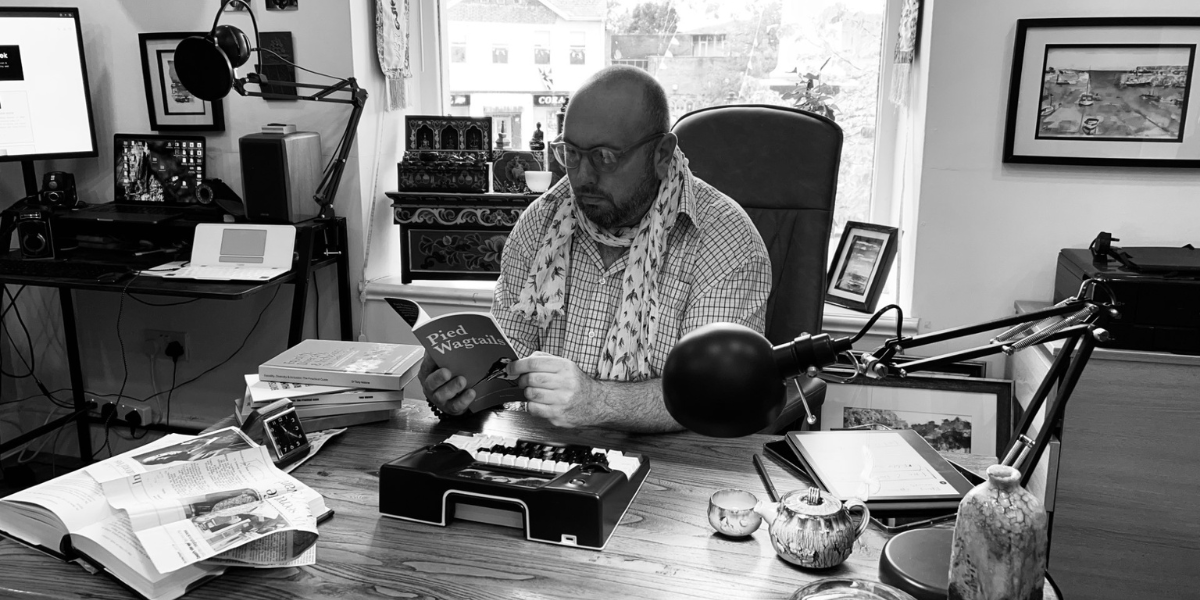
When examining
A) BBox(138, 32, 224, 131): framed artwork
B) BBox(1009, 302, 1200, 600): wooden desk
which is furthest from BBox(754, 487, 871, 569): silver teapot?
BBox(138, 32, 224, 131): framed artwork

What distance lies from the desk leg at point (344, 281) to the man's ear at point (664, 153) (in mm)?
1404

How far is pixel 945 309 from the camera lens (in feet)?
7.98

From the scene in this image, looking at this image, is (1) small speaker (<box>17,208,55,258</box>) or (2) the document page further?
(1) small speaker (<box>17,208,55,258</box>)

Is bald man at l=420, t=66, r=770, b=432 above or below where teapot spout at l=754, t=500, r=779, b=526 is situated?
above

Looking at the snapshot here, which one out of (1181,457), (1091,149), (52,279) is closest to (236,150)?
(52,279)

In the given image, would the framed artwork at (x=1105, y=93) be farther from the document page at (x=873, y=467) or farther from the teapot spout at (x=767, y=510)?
the teapot spout at (x=767, y=510)

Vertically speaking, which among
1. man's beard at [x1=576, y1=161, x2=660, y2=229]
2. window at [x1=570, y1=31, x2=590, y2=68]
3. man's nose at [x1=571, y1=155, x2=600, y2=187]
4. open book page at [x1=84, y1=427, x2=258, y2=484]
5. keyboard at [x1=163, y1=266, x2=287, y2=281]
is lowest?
open book page at [x1=84, y1=427, x2=258, y2=484]

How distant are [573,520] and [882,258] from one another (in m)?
1.71

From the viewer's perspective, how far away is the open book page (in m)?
1.08

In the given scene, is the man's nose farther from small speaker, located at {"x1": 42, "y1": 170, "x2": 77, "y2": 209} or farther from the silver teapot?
small speaker, located at {"x1": 42, "y1": 170, "x2": 77, "y2": 209}

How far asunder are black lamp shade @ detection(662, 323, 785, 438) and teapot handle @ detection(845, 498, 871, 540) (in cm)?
35

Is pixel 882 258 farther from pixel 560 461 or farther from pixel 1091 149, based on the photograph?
pixel 560 461

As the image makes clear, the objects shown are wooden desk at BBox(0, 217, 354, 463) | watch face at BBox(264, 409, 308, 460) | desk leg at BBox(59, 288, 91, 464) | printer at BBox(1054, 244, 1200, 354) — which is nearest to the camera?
watch face at BBox(264, 409, 308, 460)

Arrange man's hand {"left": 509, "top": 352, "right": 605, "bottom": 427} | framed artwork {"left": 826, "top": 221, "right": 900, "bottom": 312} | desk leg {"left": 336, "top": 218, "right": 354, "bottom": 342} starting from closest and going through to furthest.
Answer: man's hand {"left": 509, "top": 352, "right": 605, "bottom": 427} < framed artwork {"left": 826, "top": 221, "right": 900, "bottom": 312} < desk leg {"left": 336, "top": 218, "right": 354, "bottom": 342}
